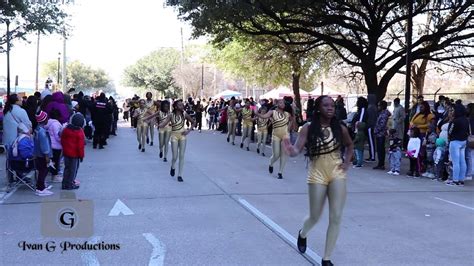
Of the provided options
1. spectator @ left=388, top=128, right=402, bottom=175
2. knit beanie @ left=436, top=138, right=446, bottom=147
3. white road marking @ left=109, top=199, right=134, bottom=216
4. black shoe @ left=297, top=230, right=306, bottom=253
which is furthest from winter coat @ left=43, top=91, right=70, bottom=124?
knit beanie @ left=436, top=138, right=446, bottom=147

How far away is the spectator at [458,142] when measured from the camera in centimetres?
1140

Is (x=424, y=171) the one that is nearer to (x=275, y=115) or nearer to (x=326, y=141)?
(x=275, y=115)

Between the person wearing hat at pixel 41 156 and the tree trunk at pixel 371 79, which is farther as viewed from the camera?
the tree trunk at pixel 371 79

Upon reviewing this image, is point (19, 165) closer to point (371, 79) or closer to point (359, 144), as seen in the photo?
point (359, 144)

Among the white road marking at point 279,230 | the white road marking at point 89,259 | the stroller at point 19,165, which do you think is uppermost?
the stroller at point 19,165

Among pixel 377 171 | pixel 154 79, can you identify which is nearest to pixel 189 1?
pixel 377 171

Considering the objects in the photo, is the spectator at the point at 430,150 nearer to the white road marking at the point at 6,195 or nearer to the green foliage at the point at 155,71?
the white road marking at the point at 6,195

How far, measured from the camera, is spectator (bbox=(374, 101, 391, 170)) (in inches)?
542

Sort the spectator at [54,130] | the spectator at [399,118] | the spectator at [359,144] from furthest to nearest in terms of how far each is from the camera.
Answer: the spectator at [399,118] → the spectator at [359,144] → the spectator at [54,130]

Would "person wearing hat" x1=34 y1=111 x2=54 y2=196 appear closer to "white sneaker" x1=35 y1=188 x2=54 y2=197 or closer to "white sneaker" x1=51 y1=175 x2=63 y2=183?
"white sneaker" x1=35 y1=188 x2=54 y2=197

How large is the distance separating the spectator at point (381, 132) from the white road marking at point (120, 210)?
25.0 feet

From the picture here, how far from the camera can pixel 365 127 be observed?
48.2 ft

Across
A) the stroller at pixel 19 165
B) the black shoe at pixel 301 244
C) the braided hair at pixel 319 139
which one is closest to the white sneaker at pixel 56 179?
the stroller at pixel 19 165

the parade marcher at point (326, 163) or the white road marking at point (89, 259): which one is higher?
the parade marcher at point (326, 163)
